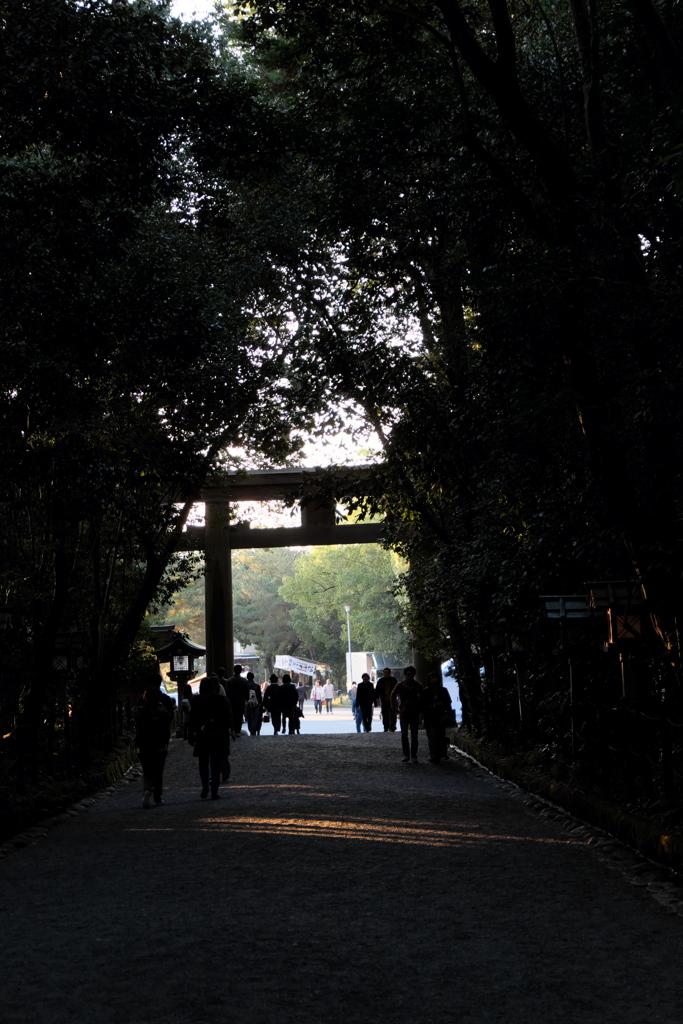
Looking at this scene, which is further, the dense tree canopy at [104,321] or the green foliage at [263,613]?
the green foliage at [263,613]

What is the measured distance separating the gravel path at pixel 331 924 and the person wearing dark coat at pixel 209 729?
157 cm

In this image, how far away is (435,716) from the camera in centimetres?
1662

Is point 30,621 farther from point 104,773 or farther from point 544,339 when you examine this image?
point 544,339

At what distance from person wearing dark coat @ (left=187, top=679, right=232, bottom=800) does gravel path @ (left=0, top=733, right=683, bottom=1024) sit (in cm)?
157

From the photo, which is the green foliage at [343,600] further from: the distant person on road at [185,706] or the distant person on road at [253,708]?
the distant person on road at [253,708]

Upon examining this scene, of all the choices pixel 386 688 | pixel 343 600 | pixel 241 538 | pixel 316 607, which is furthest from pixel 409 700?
pixel 316 607

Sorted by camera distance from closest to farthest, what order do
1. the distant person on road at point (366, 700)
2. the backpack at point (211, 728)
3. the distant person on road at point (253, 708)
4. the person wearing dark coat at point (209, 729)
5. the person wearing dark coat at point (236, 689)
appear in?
the person wearing dark coat at point (209, 729) → the backpack at point (211, 728) → the person wearing dark coat at point (236, 689) → the distant person on road at point (253, 708) → the distant person on road at point (366, 700)

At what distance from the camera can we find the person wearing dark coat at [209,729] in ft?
41.5

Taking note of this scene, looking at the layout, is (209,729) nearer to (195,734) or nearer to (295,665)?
(195,734)

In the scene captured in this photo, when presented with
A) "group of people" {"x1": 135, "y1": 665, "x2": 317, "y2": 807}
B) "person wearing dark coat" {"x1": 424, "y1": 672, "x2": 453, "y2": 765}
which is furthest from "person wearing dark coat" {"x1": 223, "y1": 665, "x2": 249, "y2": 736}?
"group of people" {"x1": 135, "y1": 665, "x2": 317, "y2": 807}

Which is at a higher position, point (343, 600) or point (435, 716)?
point (343, 600)

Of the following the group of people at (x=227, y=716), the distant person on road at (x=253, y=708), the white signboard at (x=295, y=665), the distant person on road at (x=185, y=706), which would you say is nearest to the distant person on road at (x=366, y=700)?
the group of people at (x=227, y=716)

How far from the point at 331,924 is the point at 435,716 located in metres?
10.8

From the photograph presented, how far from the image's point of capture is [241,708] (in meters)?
21.0
